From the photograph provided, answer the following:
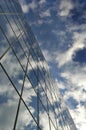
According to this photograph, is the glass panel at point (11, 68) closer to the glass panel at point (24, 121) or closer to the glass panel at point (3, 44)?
the glass panel at point (3, 44)

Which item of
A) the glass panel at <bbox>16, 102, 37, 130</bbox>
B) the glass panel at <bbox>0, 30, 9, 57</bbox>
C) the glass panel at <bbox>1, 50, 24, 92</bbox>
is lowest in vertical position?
the glass panel at <bbox>16, 102, 37, 130</bbox>

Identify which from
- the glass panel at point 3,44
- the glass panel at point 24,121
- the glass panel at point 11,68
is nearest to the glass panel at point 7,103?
the glass panel at point 24,121

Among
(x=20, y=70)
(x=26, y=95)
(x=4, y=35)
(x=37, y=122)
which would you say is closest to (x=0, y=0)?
(x=4, y=35)

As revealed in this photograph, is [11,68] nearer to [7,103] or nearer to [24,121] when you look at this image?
[7,103]

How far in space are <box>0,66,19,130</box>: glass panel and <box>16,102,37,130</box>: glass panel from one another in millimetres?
319

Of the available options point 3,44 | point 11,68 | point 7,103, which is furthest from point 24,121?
point 3,44

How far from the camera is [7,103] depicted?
669cm

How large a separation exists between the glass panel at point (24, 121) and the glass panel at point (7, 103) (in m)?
0.32

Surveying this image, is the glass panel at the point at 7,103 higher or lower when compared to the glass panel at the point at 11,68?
lower

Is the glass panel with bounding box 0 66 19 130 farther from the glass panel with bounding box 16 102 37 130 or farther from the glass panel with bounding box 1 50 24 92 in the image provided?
the glass panel with bounding box 1 50 24 92

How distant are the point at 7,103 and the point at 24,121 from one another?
1106 mm

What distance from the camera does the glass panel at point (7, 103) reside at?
6.19 meters

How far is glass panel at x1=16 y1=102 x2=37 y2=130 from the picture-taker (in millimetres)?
7010

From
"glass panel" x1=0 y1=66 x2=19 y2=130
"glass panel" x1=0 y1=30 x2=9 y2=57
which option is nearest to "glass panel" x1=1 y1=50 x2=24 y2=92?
"glass panel" x1=0 y1=30 x2=9 y2=57
